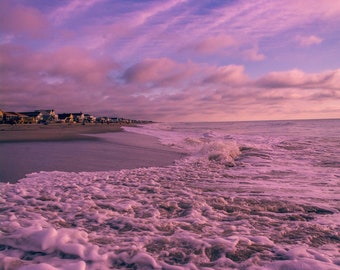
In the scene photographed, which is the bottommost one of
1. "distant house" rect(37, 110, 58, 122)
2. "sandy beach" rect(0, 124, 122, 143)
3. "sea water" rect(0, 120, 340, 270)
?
"sea water" rect(0, 120, 340, 270)

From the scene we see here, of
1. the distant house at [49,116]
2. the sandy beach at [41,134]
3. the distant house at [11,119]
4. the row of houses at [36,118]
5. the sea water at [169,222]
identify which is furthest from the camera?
the distant house at [49,116]

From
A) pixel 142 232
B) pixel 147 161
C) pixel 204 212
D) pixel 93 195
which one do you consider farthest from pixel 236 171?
pixel 142 232

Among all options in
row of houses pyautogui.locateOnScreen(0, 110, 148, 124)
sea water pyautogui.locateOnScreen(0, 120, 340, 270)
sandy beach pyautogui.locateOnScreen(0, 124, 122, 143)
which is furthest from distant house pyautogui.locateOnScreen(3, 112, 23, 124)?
sea water pyautogui.locateOnScreen(0, 120, 340, 270)

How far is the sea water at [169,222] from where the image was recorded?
3.34 meters

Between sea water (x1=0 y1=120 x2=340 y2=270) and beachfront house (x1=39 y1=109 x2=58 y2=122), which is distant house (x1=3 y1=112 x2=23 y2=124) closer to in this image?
beachfront house (x1=39 y1=109 x2=58 y2=122)

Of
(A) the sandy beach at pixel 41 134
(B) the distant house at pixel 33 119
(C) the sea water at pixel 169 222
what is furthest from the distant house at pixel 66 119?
(C) the sea water at pixel 169 222

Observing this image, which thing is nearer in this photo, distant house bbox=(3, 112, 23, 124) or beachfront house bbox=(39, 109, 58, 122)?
distant house bbox=(3, 112, 23, 124)

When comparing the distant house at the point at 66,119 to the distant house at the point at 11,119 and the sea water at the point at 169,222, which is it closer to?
the distant house at the point at 11,119

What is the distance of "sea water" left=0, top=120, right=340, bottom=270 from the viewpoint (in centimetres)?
334

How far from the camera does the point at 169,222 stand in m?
4.52

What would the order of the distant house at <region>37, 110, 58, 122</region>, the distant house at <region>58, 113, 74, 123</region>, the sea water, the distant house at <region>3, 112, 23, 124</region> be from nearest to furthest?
the sea water
the distant house at <region>3, 112, 23, 124</region>
the distant house at <region>58, 113, 74, 123</region>
the distant house at <region>37, 110, 58, 122</region>

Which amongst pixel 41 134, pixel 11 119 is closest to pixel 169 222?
pixel 41 134

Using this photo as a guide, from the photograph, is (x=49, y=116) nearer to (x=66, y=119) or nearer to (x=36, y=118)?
(x=66, y=119)

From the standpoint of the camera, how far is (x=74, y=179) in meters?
7.62
